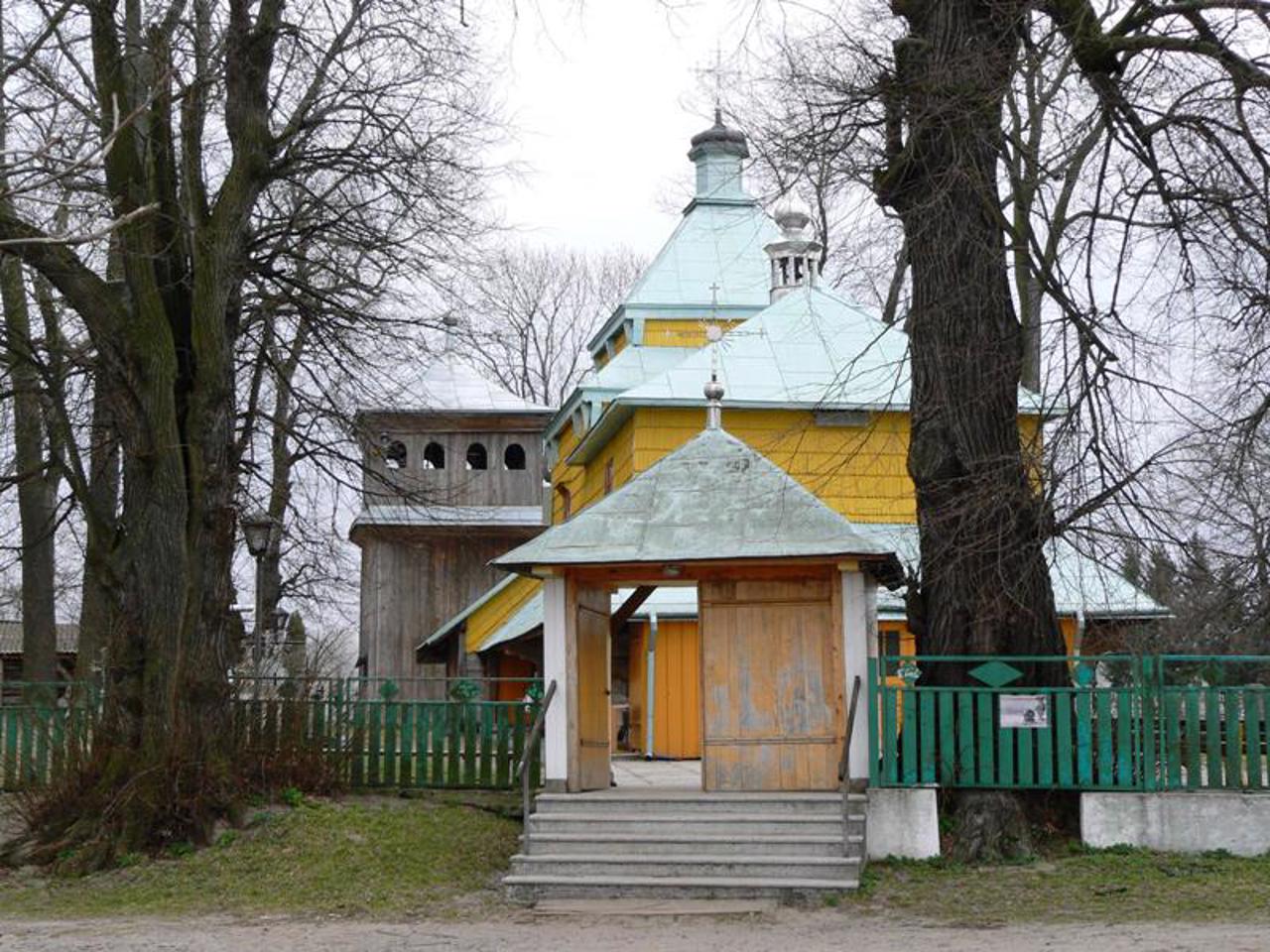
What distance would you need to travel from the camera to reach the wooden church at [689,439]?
25.7m

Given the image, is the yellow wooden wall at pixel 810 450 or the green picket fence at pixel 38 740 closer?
the green picket fence at pixel 38 740

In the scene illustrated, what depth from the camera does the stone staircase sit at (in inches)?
543

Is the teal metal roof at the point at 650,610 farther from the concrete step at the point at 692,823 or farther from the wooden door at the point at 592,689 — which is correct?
the concrete step at the point at 692,823

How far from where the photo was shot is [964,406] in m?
15.7

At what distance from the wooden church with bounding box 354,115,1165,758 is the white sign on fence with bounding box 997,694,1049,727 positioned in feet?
4.23

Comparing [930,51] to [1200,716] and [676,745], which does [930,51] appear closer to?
Answer: [1200,716]

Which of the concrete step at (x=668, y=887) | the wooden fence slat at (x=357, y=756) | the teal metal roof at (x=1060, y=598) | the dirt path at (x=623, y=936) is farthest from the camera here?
the teal metal roof at (x=1060, y=598)

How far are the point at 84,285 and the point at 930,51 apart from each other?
829 centimetres

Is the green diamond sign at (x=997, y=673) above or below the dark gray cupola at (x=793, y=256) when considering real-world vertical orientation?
below

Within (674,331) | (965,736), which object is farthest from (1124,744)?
(674,331)

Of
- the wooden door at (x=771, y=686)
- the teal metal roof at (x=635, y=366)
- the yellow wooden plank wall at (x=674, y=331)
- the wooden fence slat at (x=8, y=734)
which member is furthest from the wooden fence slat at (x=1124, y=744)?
the yellow wooden plank wall at (x=674, y=331)

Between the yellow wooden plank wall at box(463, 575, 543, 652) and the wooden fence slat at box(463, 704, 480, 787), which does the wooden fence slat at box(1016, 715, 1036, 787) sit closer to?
the wooden fence slat at box(463, 704, 480, 787)

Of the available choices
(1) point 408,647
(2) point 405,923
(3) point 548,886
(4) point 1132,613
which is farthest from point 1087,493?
(1) point 408,647

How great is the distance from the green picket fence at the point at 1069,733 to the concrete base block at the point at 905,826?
0.76ft
